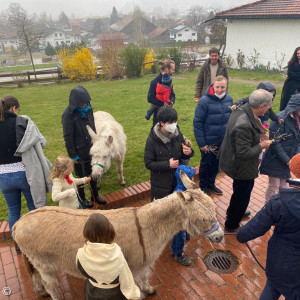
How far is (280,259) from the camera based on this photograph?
242 cm

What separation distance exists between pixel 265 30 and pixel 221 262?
23.0 m

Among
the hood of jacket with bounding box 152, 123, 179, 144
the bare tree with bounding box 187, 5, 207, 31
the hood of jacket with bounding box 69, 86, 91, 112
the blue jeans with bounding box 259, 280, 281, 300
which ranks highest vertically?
the bare tree with bounding box 187, 5, 207, 31

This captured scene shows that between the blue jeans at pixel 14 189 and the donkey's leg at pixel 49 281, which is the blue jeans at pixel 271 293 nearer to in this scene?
the donkey's leg at pixel 49 281

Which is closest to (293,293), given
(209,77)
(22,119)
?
(22,119)

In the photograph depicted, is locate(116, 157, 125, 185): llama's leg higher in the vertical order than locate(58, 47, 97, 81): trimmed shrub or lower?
lower

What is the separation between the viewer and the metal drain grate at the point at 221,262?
3.79 m

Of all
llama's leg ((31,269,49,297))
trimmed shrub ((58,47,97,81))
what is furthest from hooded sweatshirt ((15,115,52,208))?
trimmed shrub ((58,47,97,81))

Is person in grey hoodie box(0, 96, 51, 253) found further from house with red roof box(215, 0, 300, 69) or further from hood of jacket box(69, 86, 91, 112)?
house with red roof box(215, 0, 300, 69)

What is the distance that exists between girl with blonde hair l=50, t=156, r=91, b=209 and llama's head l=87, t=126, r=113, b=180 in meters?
0.83

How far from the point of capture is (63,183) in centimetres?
372

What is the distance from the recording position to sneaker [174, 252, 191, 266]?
385cm

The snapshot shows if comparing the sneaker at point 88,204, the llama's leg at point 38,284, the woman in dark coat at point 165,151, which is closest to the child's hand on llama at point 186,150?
the woman in dark coat at point 165,151

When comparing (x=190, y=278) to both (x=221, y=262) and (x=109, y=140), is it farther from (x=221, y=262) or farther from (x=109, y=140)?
(x=109, y=140)

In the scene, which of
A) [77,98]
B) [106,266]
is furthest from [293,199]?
[77,98]
